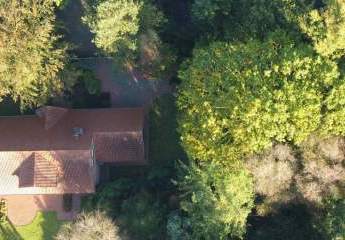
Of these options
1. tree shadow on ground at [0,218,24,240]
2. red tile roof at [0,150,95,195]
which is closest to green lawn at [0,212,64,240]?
tree shadow on ground at [0,218,24,240]

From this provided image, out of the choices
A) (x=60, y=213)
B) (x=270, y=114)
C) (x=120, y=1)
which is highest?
(x=120, y=1)

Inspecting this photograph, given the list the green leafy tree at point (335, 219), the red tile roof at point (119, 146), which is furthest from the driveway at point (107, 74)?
the green leafy tree at point (335, 219)

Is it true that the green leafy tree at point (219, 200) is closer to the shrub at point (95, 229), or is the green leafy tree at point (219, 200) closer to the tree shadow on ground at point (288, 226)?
the tree shadow on ground at point (288, 226)

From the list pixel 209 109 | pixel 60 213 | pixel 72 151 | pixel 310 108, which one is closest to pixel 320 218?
pixel 310 108

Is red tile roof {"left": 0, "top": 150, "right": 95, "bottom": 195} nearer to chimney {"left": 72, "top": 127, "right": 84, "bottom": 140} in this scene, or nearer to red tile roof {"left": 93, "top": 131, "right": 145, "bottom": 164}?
chimney {"left": 72, "top": 127, "right": 84, "bottom": 140}

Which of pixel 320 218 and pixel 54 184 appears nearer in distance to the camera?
pixel 320 218

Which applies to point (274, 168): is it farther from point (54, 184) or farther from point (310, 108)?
point (54, 184)
